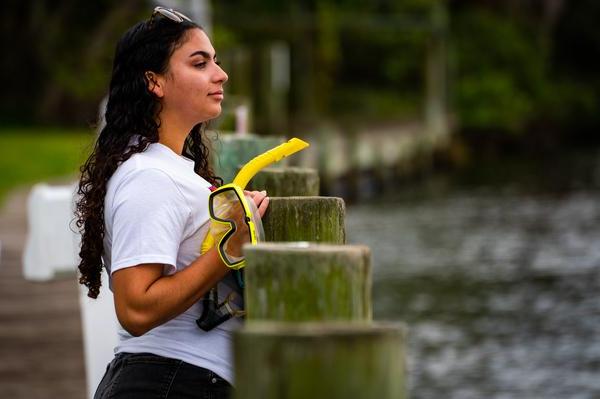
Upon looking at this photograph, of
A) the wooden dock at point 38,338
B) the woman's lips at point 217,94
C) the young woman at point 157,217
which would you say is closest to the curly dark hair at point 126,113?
the young woman at point 157,217

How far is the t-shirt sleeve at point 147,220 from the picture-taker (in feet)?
11.6

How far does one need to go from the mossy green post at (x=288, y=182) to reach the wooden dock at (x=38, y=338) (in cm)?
402

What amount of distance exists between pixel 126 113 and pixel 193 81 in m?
0.19

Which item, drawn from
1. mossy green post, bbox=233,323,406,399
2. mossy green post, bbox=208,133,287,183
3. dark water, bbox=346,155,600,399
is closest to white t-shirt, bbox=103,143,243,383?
mossy green post, bbox=233,323,406,399

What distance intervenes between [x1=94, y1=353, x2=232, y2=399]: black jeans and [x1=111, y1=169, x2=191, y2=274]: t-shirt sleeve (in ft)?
0.78

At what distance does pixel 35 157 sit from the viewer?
1162 inches

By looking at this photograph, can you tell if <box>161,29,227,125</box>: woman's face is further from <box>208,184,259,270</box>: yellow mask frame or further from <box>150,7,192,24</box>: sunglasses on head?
<box>208,184,259,270</box>: yellow mask frame

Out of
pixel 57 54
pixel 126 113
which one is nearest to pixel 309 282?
pixel 126 113

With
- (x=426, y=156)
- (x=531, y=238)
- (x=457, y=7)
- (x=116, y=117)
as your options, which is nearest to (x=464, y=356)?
(x=531, y=238)

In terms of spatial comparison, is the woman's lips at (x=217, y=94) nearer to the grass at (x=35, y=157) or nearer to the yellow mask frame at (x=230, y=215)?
the yellow mask frame at (x=230, y=215)

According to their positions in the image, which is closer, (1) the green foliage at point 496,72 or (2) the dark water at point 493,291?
(2) the dark water at point 493,291

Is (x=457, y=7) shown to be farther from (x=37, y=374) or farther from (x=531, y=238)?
(x=37, y=374)

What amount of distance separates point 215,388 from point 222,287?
9.6 inches

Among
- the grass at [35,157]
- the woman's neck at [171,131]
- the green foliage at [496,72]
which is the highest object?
the green foliage at [496,72]
